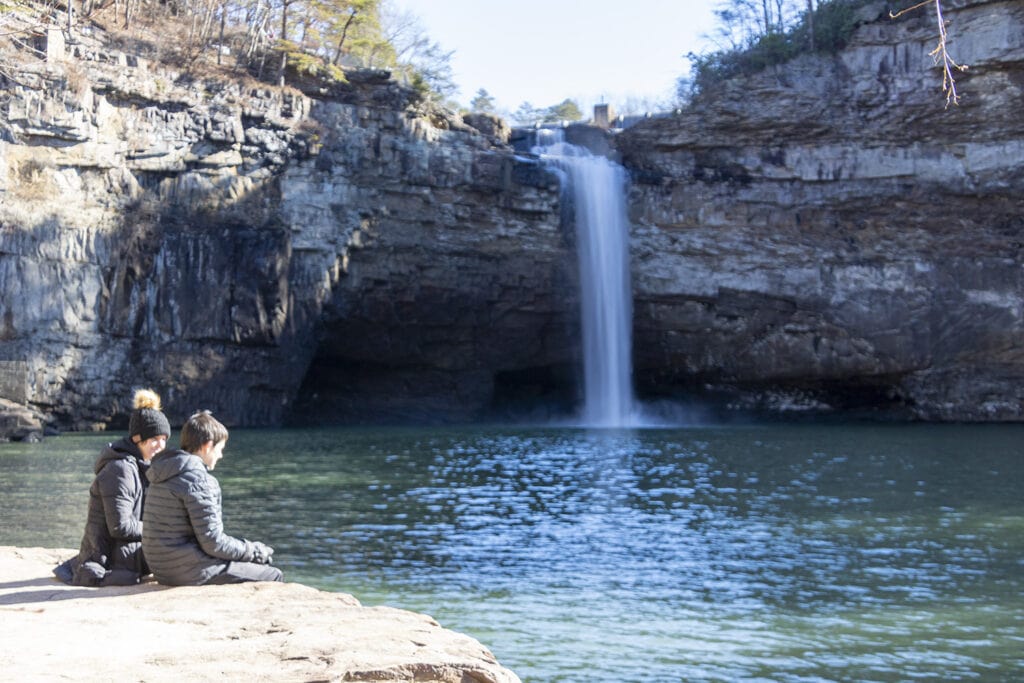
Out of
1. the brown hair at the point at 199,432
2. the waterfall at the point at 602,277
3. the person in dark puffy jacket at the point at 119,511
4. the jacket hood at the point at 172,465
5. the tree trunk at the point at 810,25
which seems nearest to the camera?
the jacket hood at the point at 172,465

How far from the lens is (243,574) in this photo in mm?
6664

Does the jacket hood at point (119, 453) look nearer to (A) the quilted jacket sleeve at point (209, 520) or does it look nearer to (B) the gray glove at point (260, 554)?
(A) the quilted jacket sleeve at point (209, 520)

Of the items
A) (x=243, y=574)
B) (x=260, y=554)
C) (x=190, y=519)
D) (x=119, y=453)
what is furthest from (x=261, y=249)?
(x=190, y=519)

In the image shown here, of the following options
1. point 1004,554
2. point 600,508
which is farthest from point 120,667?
point 600,508

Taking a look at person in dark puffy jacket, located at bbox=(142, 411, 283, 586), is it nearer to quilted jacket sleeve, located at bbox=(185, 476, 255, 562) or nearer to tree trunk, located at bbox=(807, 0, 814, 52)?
quilted jacket sleeve, located at bbox=(185, 476, 255, 562)

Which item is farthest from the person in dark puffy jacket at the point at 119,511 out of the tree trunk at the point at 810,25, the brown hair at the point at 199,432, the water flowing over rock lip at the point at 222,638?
the tree trunk at the point at 810,25

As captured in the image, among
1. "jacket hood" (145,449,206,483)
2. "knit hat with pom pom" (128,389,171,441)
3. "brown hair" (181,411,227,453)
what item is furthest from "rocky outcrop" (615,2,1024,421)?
"jacket hood" (145,449,206,483)

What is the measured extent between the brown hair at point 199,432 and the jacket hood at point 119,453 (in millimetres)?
670

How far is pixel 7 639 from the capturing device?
5.23 metres

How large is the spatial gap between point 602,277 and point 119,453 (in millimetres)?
29940

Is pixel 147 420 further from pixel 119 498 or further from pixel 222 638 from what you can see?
pixel 222 638

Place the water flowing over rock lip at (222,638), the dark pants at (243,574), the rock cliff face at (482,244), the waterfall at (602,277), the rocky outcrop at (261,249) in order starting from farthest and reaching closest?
the waterfall at (602,277)
the rock cliff face at (482,244)
the rocky outcrop at (261,249)
the dark pants at (243,574)
the water flowing over rock lip at (222,638)

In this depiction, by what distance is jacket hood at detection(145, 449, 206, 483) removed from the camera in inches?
249

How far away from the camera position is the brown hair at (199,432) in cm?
647
